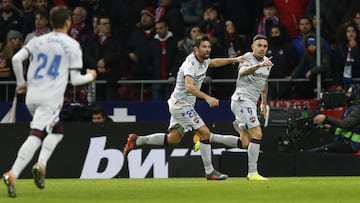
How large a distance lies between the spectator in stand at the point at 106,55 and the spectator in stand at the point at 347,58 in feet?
15.0

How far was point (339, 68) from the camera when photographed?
2377 centimetres

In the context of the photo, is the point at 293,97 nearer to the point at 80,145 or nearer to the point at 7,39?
the point at 80,145

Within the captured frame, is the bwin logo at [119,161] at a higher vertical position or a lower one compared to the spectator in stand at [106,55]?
lower

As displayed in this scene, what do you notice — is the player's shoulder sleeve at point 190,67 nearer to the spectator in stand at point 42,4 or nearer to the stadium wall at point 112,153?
the stadium wall at point 112,153

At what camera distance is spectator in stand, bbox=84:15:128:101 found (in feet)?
80.8

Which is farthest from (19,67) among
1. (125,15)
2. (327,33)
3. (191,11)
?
(191,11)

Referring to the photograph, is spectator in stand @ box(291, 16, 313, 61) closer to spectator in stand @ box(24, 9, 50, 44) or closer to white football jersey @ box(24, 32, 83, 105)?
spectator in stand @ box(24, 9, 50, 44)

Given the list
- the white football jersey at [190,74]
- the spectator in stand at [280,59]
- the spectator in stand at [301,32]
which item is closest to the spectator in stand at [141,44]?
the spectator in stand at [280,59]

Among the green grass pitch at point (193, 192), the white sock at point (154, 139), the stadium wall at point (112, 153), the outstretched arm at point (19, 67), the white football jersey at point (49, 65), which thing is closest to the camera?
the green grass pitch at point (193, 192)

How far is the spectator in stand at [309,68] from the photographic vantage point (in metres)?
23.3

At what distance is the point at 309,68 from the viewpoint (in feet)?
78.3

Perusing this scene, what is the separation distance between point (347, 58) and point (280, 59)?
1.43 meters

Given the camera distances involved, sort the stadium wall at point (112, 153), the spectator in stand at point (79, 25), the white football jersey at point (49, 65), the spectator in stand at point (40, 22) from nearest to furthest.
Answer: the white football jersey at point (49, 65), the stadium wall at point (112, 153), the spectator in stand at point (40, 22), the spectator in stand at point (79, 25)

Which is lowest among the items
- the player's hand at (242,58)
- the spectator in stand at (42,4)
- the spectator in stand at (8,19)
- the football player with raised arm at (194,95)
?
the football player with raised arm at (194,95)
